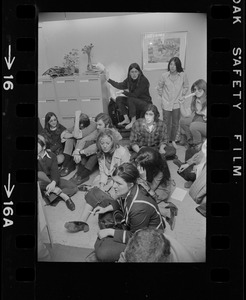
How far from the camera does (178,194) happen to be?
145 cm

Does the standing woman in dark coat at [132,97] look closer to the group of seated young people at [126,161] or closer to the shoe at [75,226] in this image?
the group of seated young people at [126,161]

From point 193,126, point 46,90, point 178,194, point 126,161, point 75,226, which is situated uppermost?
point 46,90

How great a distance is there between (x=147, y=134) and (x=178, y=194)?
0.23m

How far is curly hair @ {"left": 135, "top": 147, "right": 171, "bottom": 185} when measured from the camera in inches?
57.4

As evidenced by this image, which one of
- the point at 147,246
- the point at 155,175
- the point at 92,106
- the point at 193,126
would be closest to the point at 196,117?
the point at 193,126

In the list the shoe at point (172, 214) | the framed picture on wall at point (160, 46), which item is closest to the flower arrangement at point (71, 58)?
the framed picture on wall at point (160, 46)

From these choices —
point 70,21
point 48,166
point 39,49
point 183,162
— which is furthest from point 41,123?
point 183,162

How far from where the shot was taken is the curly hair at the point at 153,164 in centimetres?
146

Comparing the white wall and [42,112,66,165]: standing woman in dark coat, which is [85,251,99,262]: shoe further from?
the white wall

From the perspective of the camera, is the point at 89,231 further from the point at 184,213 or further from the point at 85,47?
the point at 85,47

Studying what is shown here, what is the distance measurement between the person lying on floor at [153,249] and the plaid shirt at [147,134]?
11.4 inches

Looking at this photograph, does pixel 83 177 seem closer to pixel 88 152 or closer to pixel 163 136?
pixel 88 152

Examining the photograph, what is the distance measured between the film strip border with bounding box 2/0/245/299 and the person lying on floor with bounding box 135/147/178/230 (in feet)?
0.47
